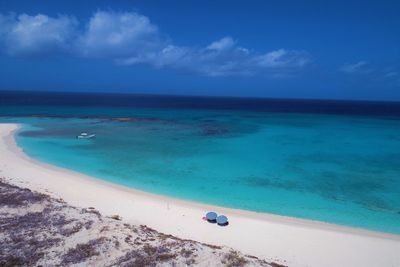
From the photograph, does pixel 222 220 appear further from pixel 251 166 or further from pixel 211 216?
pixel 251 166

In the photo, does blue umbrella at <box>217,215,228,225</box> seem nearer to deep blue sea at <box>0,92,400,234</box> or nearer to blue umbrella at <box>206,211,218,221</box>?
blue umbrella at <box>206,211,218,221</box>

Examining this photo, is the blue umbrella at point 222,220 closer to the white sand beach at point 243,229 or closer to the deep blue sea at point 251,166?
the white sand beach at point 243,229

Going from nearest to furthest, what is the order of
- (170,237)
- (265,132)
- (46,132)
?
(170,237)
(46,132)
(265,132)

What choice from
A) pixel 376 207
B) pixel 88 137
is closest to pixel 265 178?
pixel 376 207

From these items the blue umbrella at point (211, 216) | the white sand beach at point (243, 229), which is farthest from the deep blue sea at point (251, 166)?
the blue umbrella at point (211, 216)

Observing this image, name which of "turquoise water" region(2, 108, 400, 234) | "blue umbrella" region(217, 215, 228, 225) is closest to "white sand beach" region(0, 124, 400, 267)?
"blue umbrella" region(217, 215, 228, 225)

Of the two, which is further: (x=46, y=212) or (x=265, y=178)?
(x=265, y=178)

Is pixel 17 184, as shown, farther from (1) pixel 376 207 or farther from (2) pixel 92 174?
(1) pixel 376 207

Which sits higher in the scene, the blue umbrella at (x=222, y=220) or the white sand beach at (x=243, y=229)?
the blue umbrella at (x=222, y=220)
